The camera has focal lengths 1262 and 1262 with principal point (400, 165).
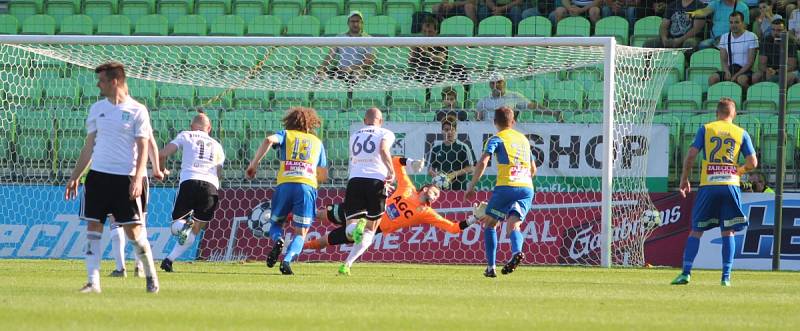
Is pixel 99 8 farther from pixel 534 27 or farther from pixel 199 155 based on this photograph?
pixel 199 155

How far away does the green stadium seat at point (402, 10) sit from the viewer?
69.9 ft

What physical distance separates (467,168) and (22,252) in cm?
608

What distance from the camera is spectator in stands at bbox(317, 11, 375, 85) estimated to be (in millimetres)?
17875

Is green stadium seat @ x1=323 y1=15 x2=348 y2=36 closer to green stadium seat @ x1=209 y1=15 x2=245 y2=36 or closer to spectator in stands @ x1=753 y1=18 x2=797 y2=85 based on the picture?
green stadium seat @ x1=209 y1=15 x2=245 y2=36

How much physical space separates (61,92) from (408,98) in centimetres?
517

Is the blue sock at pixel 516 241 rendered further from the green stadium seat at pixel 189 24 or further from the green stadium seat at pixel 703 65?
the green stadium seat at pixel 189 24

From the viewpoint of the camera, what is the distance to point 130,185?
30.0 ft

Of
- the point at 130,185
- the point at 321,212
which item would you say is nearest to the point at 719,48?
the point at 321,212

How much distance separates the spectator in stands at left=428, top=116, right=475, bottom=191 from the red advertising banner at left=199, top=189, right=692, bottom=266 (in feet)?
1.17

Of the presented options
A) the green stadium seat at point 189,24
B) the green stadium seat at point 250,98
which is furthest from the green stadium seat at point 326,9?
the green stadium seat at point 250,98

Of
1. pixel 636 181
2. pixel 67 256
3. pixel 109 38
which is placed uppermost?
pixel 109 38

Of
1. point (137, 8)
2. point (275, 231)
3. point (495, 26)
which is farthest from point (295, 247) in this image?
point (137, 8)

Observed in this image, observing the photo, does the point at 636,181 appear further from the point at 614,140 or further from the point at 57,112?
the point at 57,112

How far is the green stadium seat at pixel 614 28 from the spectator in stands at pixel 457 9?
6.94 feet
